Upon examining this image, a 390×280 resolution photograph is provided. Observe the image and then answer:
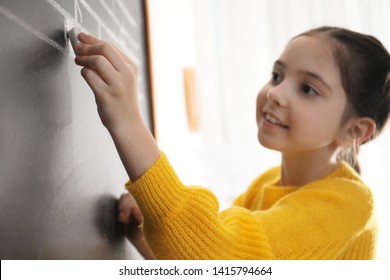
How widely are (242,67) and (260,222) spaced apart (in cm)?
156

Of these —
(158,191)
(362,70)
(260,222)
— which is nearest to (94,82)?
(158,191)

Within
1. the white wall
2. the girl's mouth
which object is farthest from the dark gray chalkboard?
the white wall

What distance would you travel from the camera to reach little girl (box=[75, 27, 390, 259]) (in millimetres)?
537

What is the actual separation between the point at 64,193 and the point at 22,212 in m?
0.11

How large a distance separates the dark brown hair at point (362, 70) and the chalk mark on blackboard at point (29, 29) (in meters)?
0.54

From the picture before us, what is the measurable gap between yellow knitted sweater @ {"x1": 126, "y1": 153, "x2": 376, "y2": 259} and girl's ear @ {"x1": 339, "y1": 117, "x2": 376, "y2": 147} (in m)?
0.10

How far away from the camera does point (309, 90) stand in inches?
32.3

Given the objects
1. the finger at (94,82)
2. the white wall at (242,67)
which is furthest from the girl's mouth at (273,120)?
the white wall at (242,67)

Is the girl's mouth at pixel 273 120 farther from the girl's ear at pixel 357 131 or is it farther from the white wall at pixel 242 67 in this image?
the white wall at pixel 242 67

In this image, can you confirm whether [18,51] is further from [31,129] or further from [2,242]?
[2,242]

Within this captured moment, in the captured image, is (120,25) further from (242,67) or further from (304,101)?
(242,67)

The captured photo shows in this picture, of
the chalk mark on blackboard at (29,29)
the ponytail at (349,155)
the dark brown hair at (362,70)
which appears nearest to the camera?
the chalk mark on blackboard at (29,29)

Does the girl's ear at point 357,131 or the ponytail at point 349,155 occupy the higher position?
the girl's ear at point 357,131

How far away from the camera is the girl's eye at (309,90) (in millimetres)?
819
